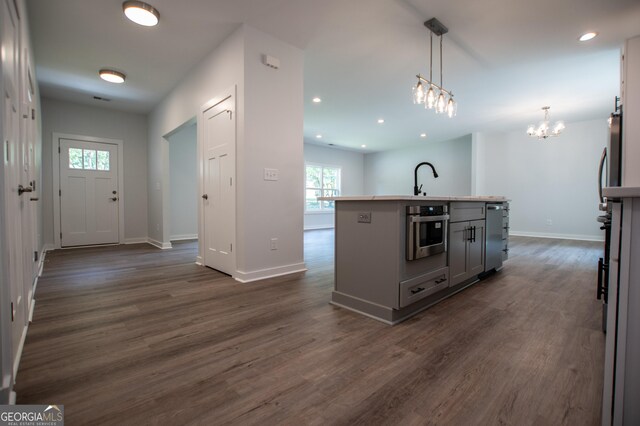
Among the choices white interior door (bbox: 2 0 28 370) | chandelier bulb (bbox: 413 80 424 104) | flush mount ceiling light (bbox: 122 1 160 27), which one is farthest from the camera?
chandelier bulb (bbox: 413 80 424 104)

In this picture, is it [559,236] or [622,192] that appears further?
[559,236]

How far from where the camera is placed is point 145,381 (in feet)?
4.32

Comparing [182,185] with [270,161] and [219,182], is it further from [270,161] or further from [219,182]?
[270,161]

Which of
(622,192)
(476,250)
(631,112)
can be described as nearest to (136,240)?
(476,250)

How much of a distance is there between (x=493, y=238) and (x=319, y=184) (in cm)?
658

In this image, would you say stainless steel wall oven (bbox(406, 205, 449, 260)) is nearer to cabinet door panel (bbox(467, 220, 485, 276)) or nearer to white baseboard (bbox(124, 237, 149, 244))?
cabinet door panel (bbox(467, 220, 485, 276))

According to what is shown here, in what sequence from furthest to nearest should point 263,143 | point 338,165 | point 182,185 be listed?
point 338,165 → point 182,185 → point 263,143

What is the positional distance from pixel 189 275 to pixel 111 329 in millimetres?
1418

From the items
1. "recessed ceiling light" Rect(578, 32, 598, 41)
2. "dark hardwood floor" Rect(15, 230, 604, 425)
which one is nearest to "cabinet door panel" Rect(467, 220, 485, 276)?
"dark hardwood floor" Rect(15, 230, 604, 425)

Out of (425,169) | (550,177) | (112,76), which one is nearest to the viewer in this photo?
(112,76)

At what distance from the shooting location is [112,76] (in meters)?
4.11

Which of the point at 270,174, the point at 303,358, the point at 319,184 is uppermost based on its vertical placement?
the point at 319,184

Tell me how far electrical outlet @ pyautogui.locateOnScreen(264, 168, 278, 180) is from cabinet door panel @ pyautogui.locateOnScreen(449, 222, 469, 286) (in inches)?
74.3

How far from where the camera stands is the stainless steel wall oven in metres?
1.98
